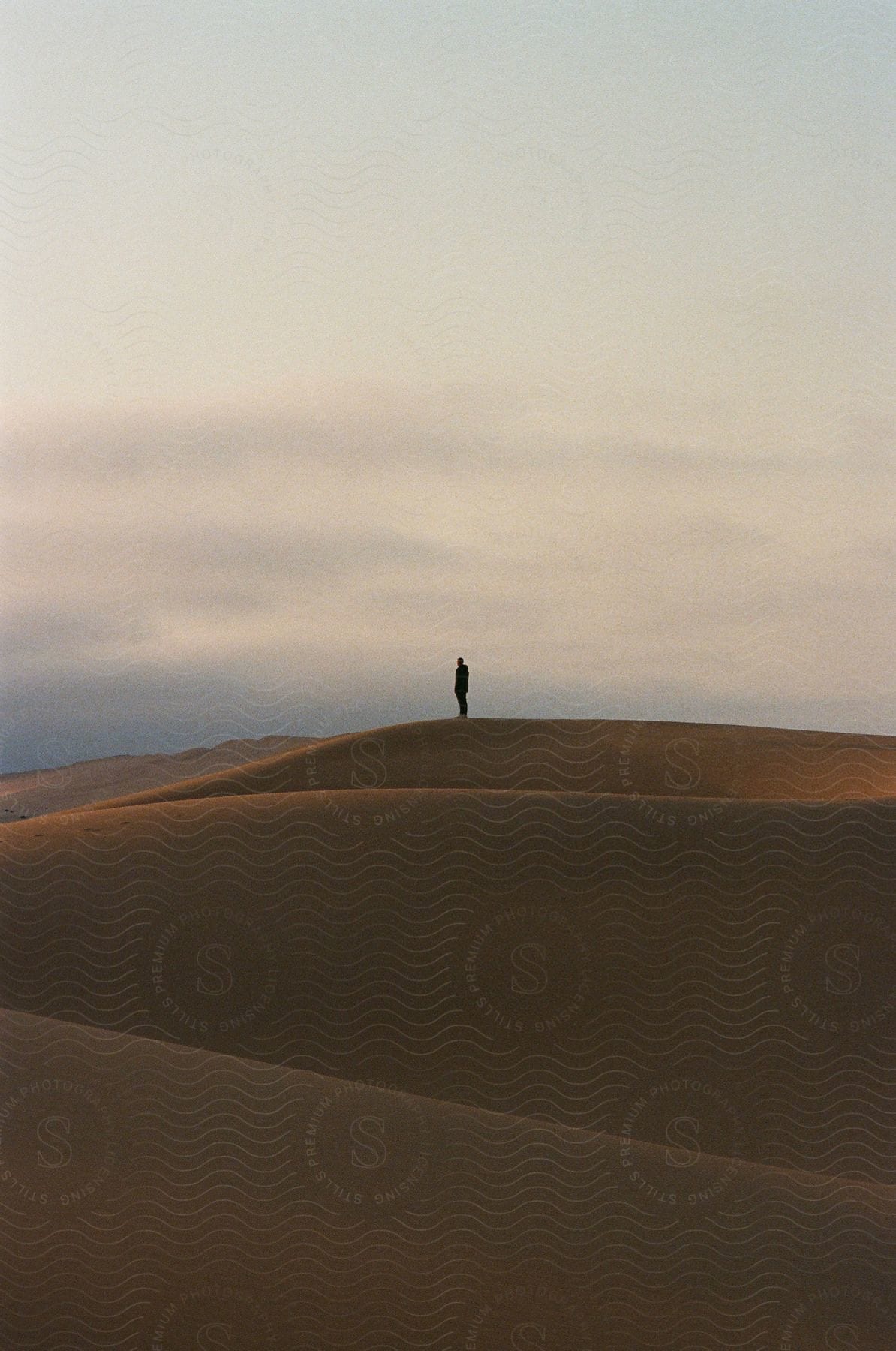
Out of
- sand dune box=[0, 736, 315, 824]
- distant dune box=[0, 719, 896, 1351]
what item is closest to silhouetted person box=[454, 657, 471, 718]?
distant dune box=[0, 719, 896, 1351]

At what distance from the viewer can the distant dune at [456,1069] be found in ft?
27.2

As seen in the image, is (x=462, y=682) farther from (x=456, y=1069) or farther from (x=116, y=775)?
(x=116, y=775)

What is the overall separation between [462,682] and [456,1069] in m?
11.8

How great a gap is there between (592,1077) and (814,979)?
296cm

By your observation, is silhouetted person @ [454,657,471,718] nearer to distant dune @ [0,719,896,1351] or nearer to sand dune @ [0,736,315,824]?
distant dune @ [0,719,896,1351]

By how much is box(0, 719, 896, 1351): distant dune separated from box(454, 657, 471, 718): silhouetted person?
3.83 m

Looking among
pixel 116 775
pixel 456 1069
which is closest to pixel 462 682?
pixel 456 1069

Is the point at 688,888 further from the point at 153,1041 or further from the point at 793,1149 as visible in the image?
the point at 153,1041

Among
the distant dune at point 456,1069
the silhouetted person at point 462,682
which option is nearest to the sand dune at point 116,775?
the silhouetted person at point 462,682

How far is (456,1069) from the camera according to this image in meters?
12.2

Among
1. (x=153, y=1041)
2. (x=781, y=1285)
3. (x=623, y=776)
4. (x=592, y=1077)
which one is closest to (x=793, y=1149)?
(x=592, y=1077)

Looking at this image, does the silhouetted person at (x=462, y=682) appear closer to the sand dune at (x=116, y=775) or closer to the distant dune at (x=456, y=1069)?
the distant dune at (x=456, y=1069)

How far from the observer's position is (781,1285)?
29.0 feet

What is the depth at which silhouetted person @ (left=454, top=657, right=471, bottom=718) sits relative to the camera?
23.3m
